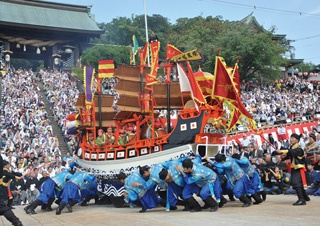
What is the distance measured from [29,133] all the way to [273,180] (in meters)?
11.9

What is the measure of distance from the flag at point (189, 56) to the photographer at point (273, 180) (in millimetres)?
4012

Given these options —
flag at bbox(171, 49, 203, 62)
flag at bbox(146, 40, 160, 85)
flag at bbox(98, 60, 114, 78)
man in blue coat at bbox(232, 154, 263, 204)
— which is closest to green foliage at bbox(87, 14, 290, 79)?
flag at bbox(98, 60, 114, 78)

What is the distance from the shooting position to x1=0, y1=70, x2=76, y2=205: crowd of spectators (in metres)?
15.1

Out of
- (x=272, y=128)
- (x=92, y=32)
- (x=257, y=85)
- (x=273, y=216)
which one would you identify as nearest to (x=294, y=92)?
(x=257, y=85)

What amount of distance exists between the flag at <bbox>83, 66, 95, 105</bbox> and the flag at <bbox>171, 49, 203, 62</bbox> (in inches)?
126

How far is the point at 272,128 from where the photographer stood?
20.7m

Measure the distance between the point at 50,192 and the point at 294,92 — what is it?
22.8 metres

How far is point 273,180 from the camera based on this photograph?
43.6 ft

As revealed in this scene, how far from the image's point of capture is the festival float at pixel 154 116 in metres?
11.0

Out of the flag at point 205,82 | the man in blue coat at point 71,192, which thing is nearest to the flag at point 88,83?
the man in blue coat at point 71,192

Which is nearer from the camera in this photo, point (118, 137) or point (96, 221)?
point (96, 221)

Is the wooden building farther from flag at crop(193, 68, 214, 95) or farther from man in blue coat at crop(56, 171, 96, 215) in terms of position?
man in blue coat at crop(56, 171, 96, 215)

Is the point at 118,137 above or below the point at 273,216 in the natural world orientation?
above

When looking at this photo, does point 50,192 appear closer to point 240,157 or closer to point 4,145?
point 240,157
